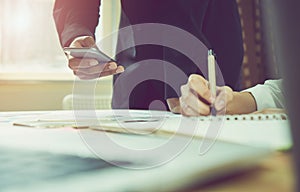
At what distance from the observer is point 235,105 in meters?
0.87

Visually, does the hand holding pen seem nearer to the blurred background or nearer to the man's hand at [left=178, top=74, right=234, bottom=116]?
the man's hand at [left=178, top=74, right=234, bottom=116]

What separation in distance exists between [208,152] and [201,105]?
439mm

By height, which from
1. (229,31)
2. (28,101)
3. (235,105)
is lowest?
(28,101)

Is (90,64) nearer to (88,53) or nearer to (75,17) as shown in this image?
(88,53)

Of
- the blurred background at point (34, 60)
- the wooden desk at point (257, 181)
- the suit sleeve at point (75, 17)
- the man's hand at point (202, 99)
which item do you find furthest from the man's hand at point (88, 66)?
the blurred background at point (34, 60)

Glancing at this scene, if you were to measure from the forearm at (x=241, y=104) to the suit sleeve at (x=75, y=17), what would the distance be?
0.50 m

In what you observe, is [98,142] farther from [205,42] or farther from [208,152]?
[205,42]

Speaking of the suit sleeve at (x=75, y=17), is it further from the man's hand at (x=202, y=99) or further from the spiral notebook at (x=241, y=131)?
the spiral notebook at (x=241, y=131)

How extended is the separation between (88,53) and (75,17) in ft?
1.43

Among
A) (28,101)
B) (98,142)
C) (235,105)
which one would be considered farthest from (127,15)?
(28,101)

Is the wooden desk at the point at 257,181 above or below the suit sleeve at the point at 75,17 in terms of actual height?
below

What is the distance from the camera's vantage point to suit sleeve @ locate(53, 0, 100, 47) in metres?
1.19

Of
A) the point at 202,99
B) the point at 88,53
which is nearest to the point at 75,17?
the point at 88,53

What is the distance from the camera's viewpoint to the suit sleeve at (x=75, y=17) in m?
1.19
